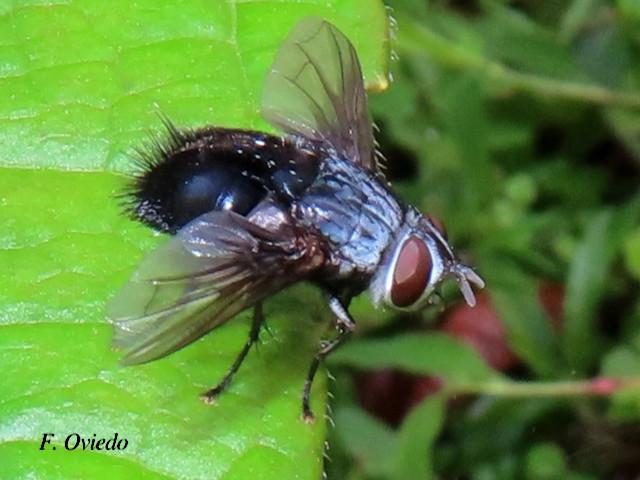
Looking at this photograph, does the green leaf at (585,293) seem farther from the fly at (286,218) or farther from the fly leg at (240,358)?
the fly leg at (240,358)

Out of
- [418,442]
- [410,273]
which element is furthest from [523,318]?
[410,273]

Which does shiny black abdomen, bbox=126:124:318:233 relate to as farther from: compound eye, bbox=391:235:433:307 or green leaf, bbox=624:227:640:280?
green leaf, bbox=624:227:640:280

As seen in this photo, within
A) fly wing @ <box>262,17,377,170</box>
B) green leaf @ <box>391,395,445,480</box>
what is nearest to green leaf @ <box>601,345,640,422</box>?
green leaf @ <box>391,395,445,480</box>

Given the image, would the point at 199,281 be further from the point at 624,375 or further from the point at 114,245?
the point at 624,375

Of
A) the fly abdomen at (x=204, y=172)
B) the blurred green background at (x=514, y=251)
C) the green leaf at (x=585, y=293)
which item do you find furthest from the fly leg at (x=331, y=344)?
the green leaf at (x=585, y=293)

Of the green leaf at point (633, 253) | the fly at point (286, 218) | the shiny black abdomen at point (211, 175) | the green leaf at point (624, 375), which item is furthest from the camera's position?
the green leaf at point (633, 253)

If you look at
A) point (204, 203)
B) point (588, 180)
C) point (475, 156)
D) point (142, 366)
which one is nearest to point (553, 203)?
point (588, 180)

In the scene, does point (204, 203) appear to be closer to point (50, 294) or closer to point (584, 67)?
point (50, 294)
